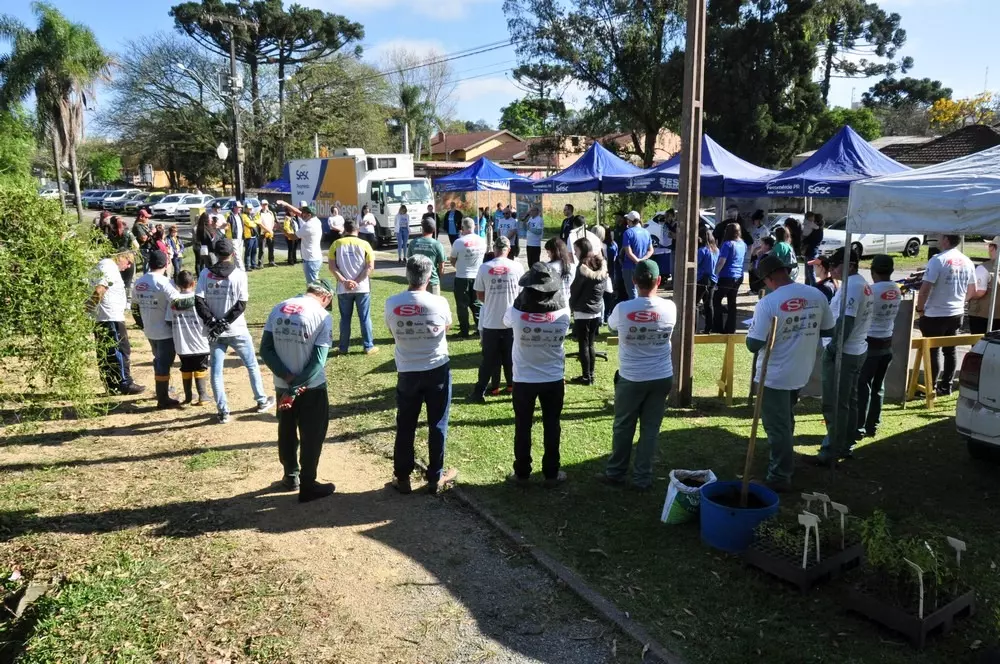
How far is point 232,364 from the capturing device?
1013 cm

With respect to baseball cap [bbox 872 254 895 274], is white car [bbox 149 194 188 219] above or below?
above

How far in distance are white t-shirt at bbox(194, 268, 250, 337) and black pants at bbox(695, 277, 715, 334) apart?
22.8 feet

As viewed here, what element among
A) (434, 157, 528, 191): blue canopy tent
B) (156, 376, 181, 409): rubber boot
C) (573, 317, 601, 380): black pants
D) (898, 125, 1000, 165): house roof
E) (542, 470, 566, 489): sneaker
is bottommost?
(542, 470, 566, 489): sneaker

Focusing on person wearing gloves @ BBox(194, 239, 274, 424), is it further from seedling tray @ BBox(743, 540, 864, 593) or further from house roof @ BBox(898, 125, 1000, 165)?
house roof @ BBox(898, 125, 1000, 165)

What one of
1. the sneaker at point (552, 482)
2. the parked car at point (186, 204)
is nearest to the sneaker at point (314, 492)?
the sneaker at point (552, 482)

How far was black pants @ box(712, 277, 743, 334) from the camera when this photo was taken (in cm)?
1106

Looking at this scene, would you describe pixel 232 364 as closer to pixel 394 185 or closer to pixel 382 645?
pixel 382 645

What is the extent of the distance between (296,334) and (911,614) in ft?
14.2

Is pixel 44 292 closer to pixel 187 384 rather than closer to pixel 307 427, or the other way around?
pixel 307 427

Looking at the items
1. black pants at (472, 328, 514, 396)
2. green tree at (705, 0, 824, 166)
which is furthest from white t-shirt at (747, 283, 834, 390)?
green tree at (705, 0, 824, 166)

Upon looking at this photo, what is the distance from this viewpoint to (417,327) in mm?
5340

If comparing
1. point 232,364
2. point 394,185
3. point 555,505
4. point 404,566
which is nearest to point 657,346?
point 555,505

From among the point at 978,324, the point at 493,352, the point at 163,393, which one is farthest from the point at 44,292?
the point at 978,324

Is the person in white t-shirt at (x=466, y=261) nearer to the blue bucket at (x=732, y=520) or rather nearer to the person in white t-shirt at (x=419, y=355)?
the person in white t-shirt at (x=419, y=355)
